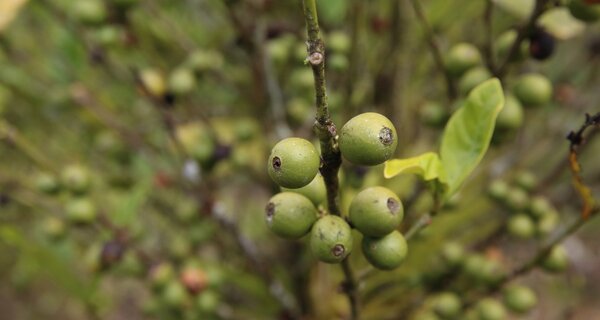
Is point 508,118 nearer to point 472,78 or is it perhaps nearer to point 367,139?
point 472,78

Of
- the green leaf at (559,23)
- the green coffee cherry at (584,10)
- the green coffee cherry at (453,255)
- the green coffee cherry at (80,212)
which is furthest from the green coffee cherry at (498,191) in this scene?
the green coffee cherry at (80,212)

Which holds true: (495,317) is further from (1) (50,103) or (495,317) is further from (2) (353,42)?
(1) (50,103)

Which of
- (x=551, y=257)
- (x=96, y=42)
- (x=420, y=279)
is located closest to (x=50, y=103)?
(x=96, y=42)

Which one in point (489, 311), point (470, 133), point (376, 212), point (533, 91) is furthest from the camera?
point (489, 311)

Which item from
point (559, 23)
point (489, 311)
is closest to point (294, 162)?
point (559, 23)

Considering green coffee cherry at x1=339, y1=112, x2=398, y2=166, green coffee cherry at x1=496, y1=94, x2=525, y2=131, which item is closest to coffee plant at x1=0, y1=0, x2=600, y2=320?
green coffee cherry at x1=496, y1=94, x2=525, y2=131

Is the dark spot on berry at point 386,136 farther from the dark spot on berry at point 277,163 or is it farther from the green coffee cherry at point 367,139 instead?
the dark spot on berry at point 277,163
